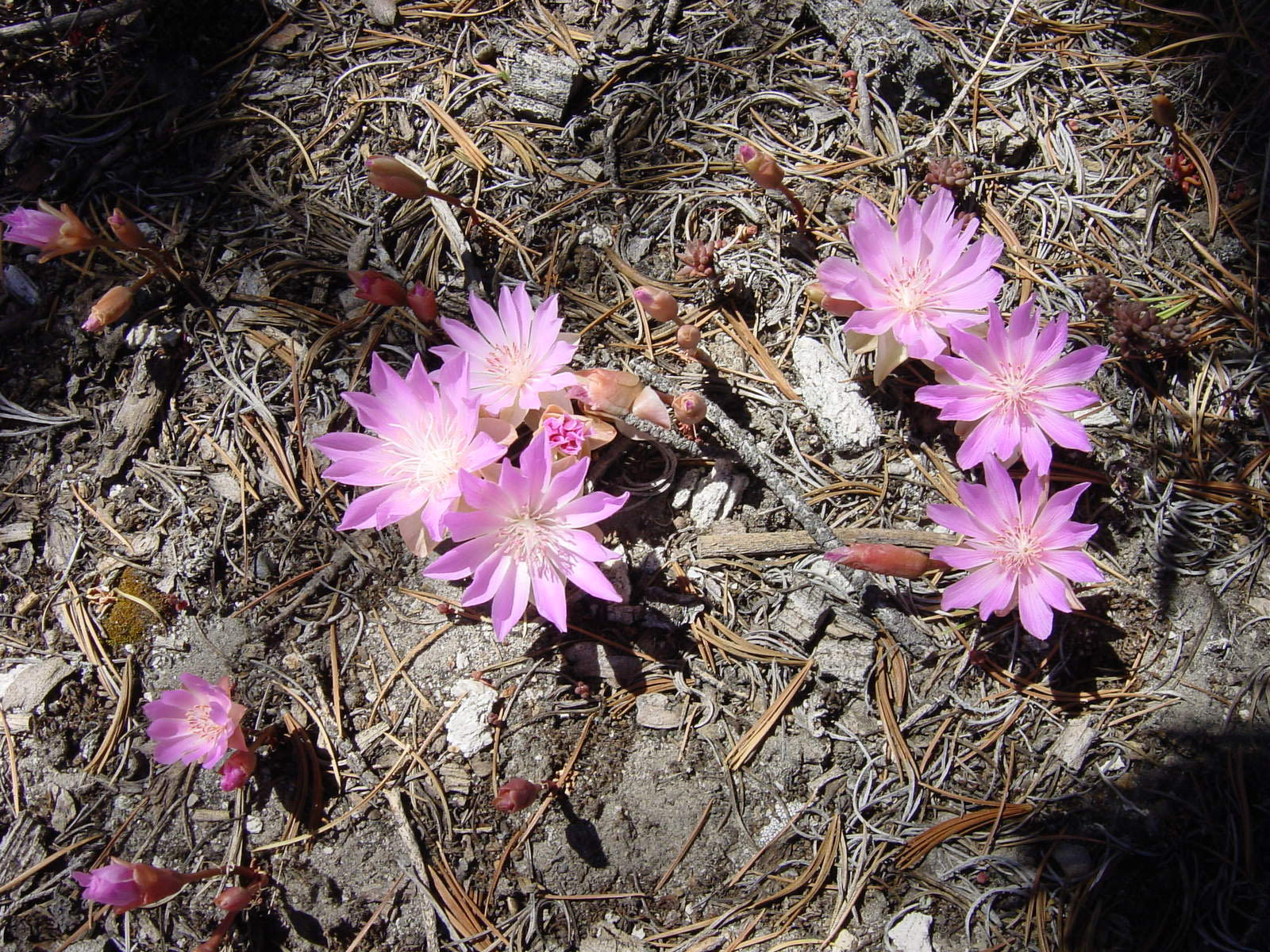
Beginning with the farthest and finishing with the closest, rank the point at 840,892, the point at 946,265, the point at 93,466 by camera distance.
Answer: the point at 93,466
the point at 946,265
the point at 840,892

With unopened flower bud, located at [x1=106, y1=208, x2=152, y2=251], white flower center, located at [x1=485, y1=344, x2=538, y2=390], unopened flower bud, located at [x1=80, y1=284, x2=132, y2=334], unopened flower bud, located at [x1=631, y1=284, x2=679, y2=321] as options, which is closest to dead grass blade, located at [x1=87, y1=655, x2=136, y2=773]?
unopened flower bud, located at [x1=80, y1=284, x2=132, y2=334]

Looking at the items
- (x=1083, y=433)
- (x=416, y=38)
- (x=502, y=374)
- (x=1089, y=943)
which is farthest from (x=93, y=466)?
(x=1089, y=943)

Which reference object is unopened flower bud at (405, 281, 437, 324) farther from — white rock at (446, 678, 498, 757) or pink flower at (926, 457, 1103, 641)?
pink flower at (926, 457, 1103, 641)

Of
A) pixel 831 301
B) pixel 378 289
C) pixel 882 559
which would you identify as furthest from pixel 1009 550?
pixel 378 289

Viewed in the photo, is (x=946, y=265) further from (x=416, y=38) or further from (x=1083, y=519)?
(x=416, y=38)

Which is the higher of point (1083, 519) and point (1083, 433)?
point (1083, 433)

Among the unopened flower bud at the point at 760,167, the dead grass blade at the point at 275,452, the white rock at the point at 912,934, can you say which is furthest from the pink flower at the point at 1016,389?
the dead grass blade at the point at 275,452

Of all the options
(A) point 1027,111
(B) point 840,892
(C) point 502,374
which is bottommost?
(B) point 840,892

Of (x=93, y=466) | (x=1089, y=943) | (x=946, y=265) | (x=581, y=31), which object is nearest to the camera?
(x=1089, y=943)
